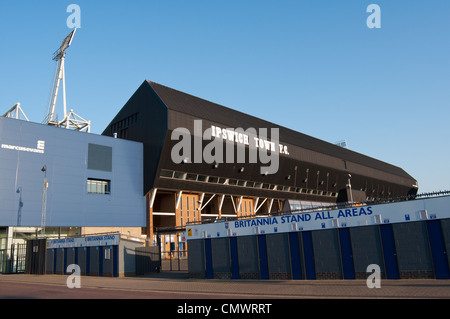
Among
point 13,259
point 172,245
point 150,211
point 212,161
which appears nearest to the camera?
point 13,259

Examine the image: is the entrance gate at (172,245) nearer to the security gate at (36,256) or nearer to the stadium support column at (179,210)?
the stadium support column at (179,210)

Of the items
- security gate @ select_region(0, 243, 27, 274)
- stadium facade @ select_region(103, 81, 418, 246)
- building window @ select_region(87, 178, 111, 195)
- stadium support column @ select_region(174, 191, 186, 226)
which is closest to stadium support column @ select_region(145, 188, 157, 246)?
stadium facade @ select_region(103, 81, 418, 246)

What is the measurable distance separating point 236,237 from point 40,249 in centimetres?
2265

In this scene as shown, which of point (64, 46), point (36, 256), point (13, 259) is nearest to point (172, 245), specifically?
point (36, 256)

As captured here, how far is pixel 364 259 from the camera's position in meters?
19.5

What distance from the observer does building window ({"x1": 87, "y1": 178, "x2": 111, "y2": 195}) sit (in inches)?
1764

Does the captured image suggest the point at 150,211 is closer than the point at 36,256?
No

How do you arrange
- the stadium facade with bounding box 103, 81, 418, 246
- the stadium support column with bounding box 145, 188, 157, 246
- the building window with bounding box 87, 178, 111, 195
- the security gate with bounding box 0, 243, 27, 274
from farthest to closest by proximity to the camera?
the stadium support column with bounding box 145, 188, 157, 246
the stadium facade with bounding box 103, 81, 418, 246
the building window with bounding box 87, 178, 111, 195
the security gate with bounding box 0, 243, 27, 274

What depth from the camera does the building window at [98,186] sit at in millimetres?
44812

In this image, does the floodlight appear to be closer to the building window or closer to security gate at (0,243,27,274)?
the building window

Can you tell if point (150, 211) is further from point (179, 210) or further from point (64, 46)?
point (64, 46)

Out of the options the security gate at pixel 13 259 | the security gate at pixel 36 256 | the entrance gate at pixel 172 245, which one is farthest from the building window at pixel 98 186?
the security gate at pixel 13 259

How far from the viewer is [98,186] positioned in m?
45.8
